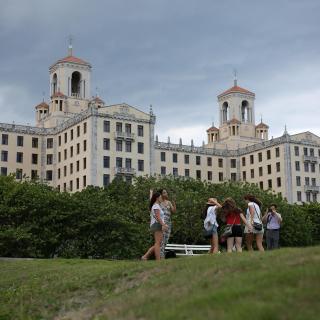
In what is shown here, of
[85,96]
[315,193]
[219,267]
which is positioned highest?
[85,96]

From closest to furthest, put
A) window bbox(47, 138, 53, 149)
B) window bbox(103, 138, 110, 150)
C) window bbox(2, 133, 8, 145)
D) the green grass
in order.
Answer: the green grass → window bbox(103, 138, 110, 150) → window bbox(2, 133, 8, 145) → window bbox(47, 138, 53, 149)

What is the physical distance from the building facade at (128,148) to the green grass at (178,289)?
65805 millimetres

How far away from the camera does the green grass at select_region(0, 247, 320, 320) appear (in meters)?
10.5

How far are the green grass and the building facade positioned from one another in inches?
2591

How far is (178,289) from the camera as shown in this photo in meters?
12.9

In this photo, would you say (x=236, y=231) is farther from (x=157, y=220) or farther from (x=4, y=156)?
(x=4, y=156)

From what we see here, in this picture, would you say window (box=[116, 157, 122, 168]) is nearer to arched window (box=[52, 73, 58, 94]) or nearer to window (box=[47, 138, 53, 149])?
window (box=[47, 138, 53, 149])

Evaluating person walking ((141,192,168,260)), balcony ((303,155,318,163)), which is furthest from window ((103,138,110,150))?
person walking ((141,192,168,260))

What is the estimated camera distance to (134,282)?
15672 millimetres

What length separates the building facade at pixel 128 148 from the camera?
86312 mm

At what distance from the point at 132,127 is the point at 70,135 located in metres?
9.62

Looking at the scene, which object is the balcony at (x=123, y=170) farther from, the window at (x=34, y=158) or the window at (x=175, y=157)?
the window at (x=175, y=157)

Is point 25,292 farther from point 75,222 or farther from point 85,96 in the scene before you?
point 85,96

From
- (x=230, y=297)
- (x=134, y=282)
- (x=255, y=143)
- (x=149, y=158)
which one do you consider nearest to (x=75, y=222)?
(x=134, y=282)
